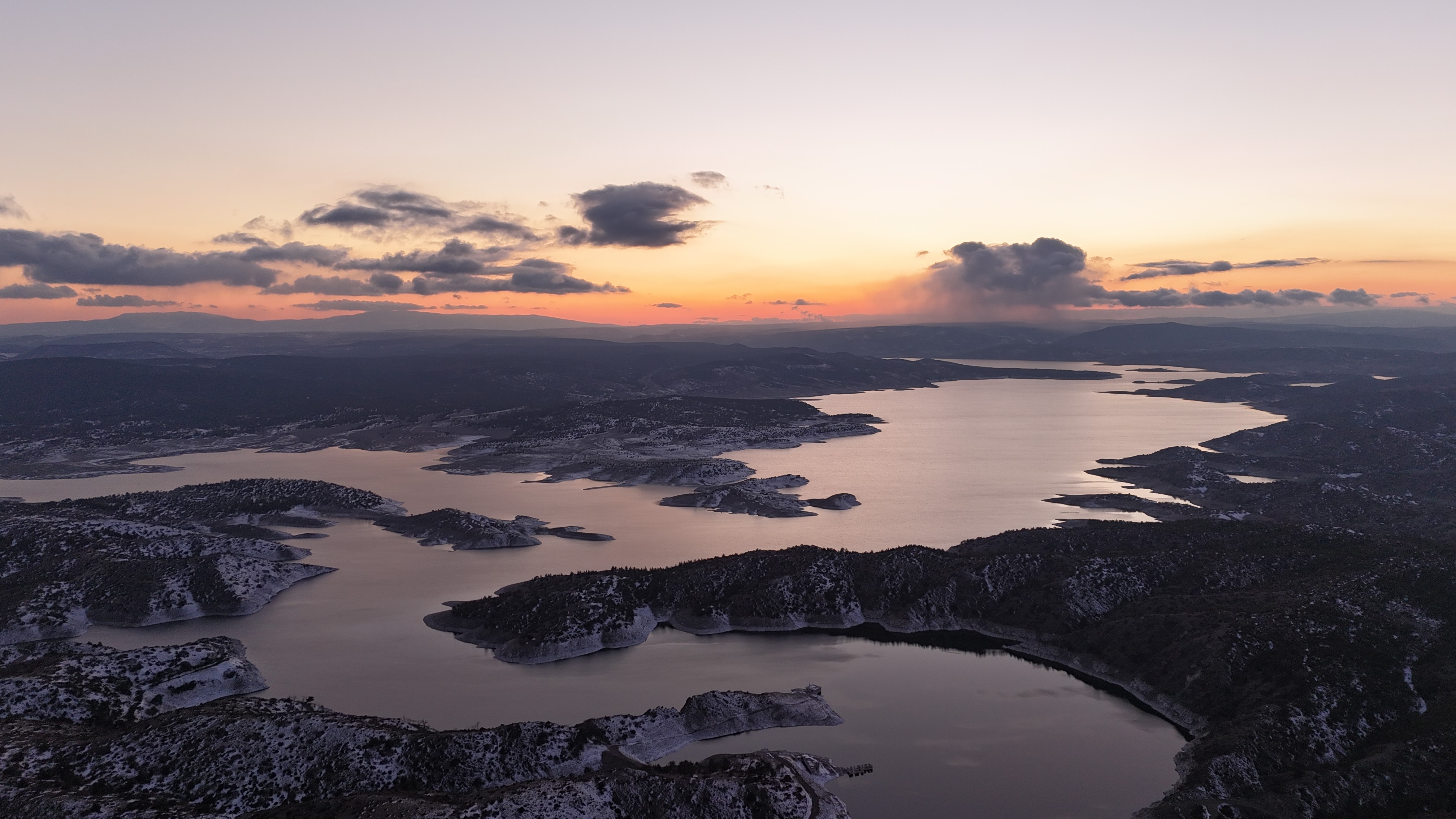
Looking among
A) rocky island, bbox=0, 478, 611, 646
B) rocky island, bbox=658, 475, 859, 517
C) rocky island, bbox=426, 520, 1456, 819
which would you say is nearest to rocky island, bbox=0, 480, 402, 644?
rocky island, bbox=0, 478, 611, 646

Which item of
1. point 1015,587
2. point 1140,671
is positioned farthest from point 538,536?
point 1140,671

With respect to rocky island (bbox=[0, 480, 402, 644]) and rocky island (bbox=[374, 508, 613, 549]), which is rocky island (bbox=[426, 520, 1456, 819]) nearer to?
rocky island (bbox=[0, 480, 402, 644])

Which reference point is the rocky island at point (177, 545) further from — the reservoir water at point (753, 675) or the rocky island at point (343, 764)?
the rocky island at point (343, 764)

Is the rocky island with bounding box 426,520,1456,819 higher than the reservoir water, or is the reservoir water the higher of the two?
the rocky island with bounding box 426,520,1456,819

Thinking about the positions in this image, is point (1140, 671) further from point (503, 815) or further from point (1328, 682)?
point (503, 815)

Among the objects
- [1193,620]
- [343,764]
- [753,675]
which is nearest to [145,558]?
[343,764]

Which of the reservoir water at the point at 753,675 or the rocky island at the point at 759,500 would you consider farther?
the rocky island at the point at 759,500

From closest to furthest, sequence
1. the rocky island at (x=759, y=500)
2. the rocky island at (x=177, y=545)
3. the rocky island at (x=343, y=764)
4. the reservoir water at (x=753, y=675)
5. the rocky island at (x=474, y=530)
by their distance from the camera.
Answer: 1. the rocky island at (x=343, y=764)
2. the reservoir water at (x=753, y=675)
3. the rocky island at (x=177, y=545)
4. the rocky island at (x=474, y=530)
5. the rocky island at (x=759, y=500)

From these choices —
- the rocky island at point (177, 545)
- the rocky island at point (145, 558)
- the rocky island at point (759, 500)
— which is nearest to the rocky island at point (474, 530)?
the rocky island at point (177, 545)

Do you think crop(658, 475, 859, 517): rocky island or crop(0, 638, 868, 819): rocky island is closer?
crop(0, 638, 868, 819): rocky island

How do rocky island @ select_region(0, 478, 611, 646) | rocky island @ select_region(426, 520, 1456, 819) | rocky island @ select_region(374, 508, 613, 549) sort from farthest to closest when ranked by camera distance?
rocky island @ select_region(374, 508, 613, 549) → rocky island @ select_region(0, 478, 611, 646) → rocky island @ select_region(426, 520, 1456, 819)

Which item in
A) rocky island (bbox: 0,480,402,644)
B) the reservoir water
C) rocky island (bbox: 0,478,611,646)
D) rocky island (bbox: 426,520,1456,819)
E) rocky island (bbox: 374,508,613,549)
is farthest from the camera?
rocky island (bbox: 374,508,613,549)
